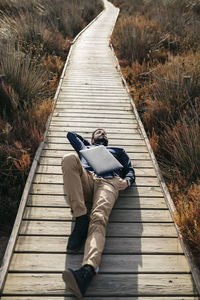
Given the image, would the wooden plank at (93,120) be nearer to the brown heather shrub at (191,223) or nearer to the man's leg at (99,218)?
the man's leg at (99,218)

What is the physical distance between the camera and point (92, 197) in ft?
10.3

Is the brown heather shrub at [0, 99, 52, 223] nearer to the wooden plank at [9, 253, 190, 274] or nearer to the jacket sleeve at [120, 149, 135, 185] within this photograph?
the wooden plank at [9, 253, 190, 274]

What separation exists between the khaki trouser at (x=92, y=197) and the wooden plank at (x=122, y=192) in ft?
1.26

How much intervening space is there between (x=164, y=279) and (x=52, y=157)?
2416 millimetres

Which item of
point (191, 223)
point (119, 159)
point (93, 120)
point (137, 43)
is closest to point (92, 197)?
point (119, 159)

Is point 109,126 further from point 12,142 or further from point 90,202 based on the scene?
point 90,202

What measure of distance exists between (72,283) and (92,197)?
1.14 meters

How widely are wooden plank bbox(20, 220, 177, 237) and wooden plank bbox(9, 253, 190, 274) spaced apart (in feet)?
0.90

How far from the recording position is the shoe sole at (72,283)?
82.8 inches

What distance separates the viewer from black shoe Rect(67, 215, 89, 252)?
2545 millimetres

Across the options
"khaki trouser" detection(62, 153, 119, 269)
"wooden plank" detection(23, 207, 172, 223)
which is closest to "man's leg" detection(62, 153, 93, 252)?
"khaki trouser" detection(62, 153, 119, 269)

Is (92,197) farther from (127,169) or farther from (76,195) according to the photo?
(127,169)

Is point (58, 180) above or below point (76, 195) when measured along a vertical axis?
below

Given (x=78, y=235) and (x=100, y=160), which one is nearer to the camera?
(x=78, y=235)
